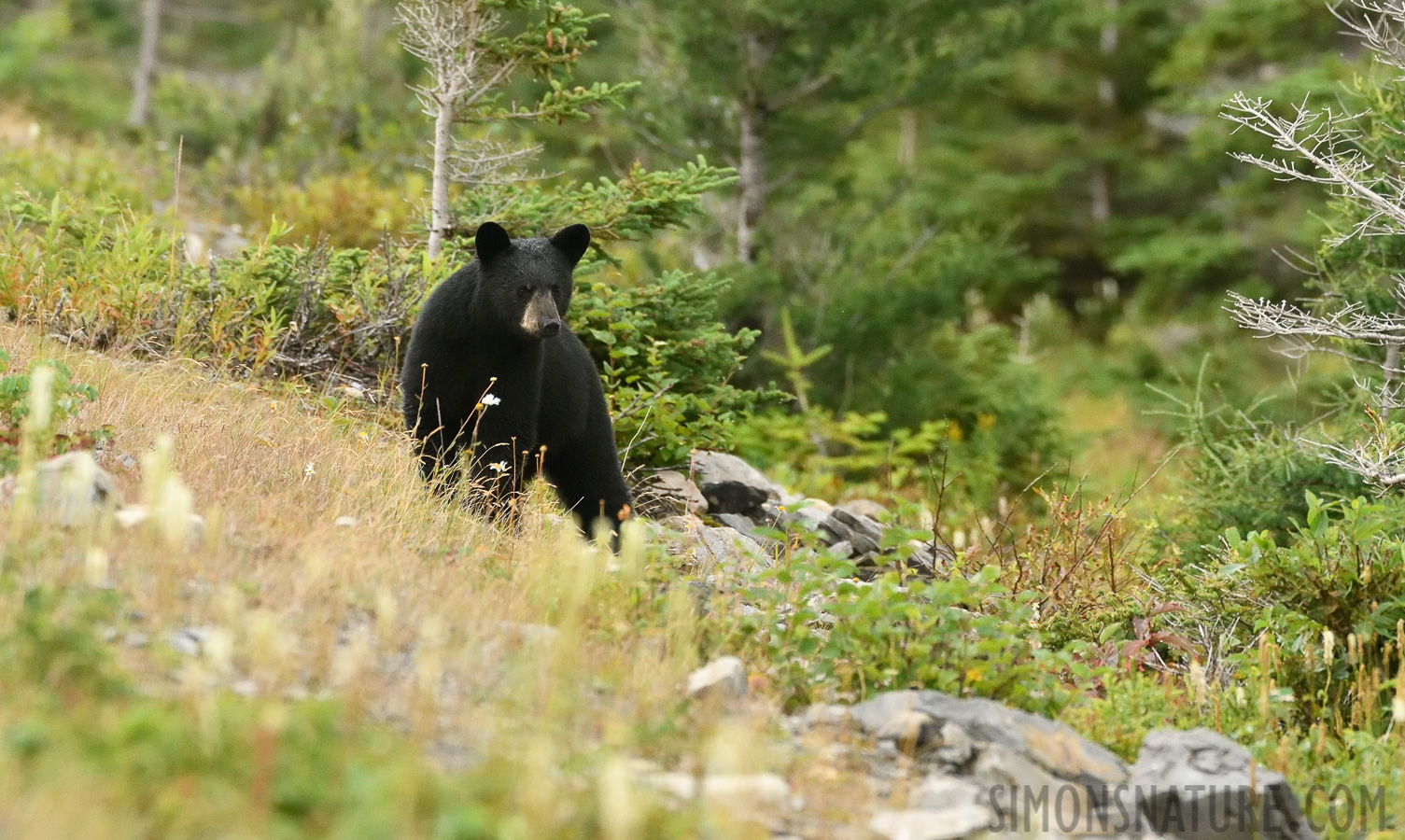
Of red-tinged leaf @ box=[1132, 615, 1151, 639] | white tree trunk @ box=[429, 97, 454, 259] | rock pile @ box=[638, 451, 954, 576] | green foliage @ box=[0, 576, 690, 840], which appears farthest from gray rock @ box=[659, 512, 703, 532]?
green foliage @ box=[0, 576, 690, 840]

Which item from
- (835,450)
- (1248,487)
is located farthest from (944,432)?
(1248,487)

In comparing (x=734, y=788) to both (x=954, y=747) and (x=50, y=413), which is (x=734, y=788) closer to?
(x=954, y=747)

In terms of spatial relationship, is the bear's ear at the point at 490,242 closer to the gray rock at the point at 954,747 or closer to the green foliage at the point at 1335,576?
the gray rock at the point at 954,747

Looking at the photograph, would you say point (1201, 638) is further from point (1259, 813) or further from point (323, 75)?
point (323, 75)

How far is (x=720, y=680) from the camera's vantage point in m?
4.34

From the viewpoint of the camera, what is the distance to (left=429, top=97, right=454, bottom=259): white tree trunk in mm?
8375

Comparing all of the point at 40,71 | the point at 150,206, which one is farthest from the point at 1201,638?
the point at 40,71

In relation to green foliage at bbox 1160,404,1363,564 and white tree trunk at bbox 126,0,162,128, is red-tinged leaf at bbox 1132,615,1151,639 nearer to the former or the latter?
green foliage at bbox 1160,404,1363,564

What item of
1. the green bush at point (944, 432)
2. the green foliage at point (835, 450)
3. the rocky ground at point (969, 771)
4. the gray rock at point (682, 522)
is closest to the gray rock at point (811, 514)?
the gray rock at point (682, 522)

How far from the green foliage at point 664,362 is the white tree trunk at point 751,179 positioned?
4212 millimetres

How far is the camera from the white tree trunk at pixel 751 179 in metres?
12.9

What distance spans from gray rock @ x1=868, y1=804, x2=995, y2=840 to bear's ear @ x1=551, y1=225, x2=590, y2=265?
366 centimetres

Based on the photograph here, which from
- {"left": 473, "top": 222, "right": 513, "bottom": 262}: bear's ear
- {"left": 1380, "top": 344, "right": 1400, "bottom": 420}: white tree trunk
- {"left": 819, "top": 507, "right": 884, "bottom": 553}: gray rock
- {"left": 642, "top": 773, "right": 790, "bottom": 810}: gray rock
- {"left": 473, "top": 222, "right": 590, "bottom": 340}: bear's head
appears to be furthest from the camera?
{"left": 819, "top": 507, "right": 884, "bottom": 553}: gray rock

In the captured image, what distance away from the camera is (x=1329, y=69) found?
13320 mm
